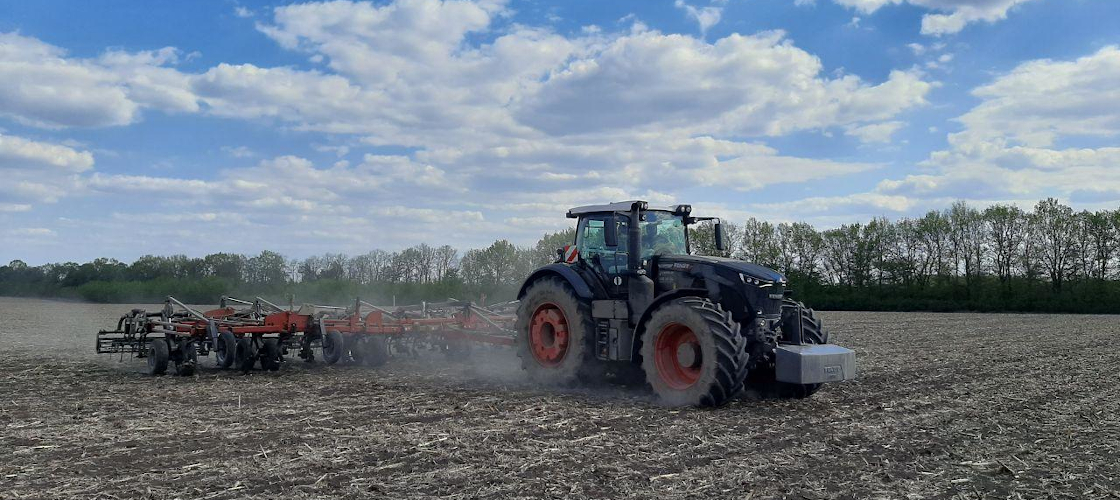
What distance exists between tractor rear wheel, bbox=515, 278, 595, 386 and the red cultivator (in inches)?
32.5

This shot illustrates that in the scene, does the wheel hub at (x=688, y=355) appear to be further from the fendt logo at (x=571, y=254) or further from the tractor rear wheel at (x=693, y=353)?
the fendt logo at (x=571, y=254)

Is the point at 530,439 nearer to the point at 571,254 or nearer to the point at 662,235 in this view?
the point at 662,235

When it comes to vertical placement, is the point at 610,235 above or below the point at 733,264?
above

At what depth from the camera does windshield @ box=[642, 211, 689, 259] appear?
1055 cm

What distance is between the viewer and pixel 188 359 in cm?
1253

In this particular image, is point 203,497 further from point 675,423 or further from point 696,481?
point 675,423

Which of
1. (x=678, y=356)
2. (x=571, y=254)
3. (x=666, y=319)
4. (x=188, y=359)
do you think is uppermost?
(x=571, y=254)

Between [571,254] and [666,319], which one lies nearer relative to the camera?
[666,319]

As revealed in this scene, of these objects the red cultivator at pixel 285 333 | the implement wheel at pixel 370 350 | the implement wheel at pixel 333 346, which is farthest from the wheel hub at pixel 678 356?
the implement wheel at pixel 333 346

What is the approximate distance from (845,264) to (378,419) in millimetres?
50553

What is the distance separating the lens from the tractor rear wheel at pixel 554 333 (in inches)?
419

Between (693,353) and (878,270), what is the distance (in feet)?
157

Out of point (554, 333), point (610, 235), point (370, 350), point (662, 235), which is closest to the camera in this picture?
point (610, 235)

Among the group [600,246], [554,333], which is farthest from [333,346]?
[600,246]
